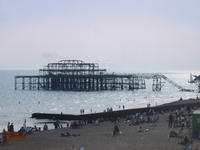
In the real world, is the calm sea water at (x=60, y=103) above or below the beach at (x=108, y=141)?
below

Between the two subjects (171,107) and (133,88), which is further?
(133,88)

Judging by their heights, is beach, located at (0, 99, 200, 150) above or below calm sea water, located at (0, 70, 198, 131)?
above

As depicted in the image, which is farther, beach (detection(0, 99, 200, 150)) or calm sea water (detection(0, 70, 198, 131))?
calm sea water (detection(0, 70, 198, 131))

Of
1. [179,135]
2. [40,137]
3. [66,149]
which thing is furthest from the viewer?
[40,137]

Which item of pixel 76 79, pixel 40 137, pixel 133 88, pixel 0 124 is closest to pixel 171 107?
pixel 0 124

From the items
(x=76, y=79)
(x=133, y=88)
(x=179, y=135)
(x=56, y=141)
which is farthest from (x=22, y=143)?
(x=133, y=88)

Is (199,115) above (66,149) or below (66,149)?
above

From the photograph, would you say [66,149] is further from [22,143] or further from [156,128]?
[156,128]

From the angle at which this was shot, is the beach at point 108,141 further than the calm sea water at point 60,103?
No

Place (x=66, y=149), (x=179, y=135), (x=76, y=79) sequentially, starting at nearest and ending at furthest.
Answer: (x=66, y=149) → (x=179, y=135) → (x=76, y=79)

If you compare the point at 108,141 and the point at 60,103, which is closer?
the point at 108,141

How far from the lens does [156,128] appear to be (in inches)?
993

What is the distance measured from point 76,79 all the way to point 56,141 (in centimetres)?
6828

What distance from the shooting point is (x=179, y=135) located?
20.7m
